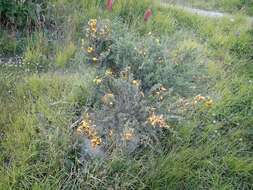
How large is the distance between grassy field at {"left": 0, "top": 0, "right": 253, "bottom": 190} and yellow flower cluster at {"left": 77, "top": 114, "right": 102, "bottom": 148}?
0.01m

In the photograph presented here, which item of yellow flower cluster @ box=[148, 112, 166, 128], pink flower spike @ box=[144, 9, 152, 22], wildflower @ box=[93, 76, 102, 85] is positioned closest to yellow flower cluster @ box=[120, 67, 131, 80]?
wildflower @ box=[93, 76, 102, 85]

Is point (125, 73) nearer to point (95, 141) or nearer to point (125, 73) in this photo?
point (125, 73)

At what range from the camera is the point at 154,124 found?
3.24 m

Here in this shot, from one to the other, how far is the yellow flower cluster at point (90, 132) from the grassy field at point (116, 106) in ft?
0.04

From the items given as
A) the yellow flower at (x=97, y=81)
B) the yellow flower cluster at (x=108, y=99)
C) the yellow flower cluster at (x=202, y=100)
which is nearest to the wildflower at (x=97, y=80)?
the yellow flower at (x=97, y=81)

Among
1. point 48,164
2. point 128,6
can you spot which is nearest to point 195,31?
point 128,6

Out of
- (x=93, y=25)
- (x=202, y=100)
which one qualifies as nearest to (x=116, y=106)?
(x=202, y=100)

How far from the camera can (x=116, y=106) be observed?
3377mm

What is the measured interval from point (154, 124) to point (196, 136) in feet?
1.94

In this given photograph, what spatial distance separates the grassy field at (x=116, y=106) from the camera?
3047mm

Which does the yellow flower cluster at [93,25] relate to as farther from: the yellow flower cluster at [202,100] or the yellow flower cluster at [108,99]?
the yellow flower cluster at [202,100]

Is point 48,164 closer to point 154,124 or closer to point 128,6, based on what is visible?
point 154,124

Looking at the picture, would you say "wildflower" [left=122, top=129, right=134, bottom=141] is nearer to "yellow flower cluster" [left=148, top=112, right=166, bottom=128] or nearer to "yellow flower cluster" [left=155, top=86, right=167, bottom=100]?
"yellow flower cluster" [left=148, top=112, right=166, bottom=128]

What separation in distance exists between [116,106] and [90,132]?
0.46m
